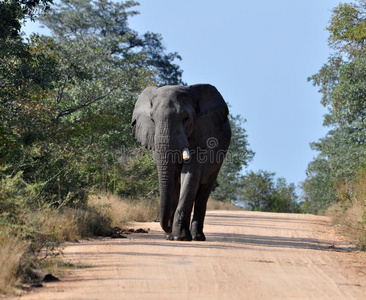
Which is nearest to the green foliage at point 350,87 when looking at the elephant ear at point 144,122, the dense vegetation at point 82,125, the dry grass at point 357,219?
the dense vegetation at point 82,125

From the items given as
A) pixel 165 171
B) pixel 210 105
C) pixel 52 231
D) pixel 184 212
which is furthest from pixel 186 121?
pixel 52 231

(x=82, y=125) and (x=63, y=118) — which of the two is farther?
(x=63, y=118)

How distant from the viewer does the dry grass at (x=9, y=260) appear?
299 inches

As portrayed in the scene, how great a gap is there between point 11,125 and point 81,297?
34.2 feet

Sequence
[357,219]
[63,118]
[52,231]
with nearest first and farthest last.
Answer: [52,231] < [357,219] < [63,118]

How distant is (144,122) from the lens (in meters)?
14.3

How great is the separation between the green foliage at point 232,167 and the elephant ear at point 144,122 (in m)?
37.7

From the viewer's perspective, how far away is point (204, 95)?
15.0 m

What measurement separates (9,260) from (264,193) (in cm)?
4863

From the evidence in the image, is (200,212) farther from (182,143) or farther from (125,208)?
(125,208)

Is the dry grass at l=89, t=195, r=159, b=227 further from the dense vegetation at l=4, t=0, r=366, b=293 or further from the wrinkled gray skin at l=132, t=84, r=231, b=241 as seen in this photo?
the wrinkled gray skin at l=132, t=84, r=231, b=241

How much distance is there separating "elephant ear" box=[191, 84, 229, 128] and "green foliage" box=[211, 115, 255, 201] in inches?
1469

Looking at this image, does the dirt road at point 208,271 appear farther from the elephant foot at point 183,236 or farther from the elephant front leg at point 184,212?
the elephant front leg at point 184,212

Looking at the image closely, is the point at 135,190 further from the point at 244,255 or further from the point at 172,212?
the point at 244,255
